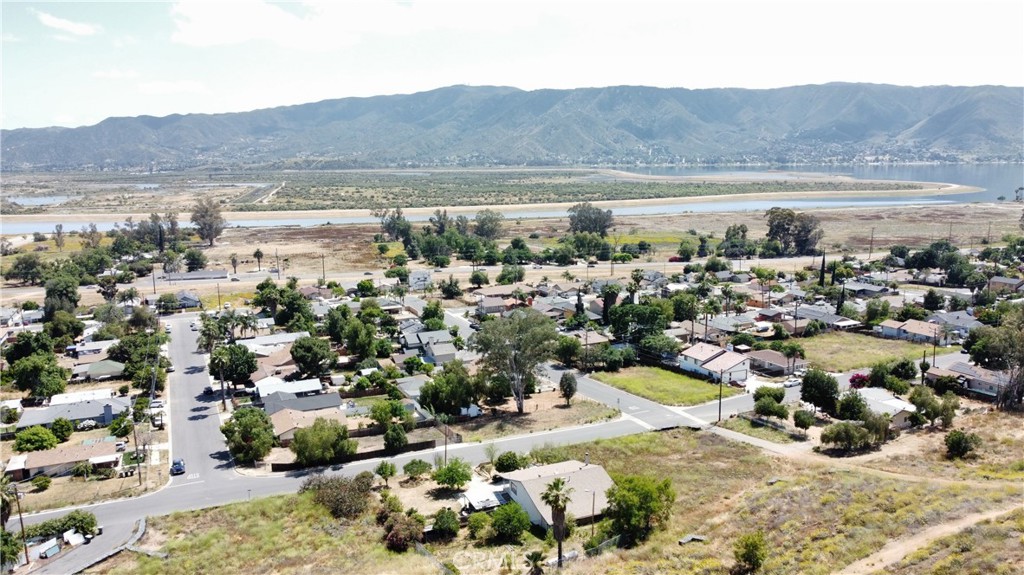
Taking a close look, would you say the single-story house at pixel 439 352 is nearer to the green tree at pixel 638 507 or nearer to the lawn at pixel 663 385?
the lawn at pixel 663 385

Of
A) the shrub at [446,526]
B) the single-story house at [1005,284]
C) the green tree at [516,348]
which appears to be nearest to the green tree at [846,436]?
the green tree at [516,348]

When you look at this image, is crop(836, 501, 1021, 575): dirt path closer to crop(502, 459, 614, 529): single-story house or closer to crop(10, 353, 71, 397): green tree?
crop(502, 459, 614, 529): single-story house

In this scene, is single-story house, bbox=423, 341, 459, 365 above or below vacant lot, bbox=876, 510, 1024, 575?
below

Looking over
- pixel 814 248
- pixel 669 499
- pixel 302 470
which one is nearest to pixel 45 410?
pixel 302 470

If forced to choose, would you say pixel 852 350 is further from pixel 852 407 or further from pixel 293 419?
pixel 293 419

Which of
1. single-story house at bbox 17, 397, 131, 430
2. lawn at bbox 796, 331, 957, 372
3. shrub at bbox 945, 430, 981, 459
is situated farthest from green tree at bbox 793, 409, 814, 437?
single-story house at bbox 17, 397, 131, 430

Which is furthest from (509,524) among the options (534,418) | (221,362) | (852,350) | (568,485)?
(852,350)

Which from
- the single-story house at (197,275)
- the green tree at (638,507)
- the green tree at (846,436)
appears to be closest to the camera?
the green tree at (638,507)
